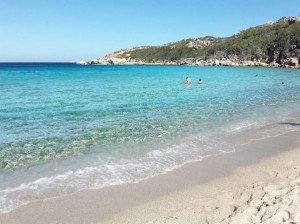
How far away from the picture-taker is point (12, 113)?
2156 cm

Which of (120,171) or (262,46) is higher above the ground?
(262,46)

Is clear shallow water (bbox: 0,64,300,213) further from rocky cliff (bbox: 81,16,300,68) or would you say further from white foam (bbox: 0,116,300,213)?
rocky cliff (bbox: 81,16,300,68)

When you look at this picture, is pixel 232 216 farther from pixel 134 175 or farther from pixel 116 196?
pixel 134 175

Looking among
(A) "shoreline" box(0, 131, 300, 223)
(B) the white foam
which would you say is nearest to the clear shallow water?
(B) the white foam

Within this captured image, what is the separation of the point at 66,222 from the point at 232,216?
3508 mm

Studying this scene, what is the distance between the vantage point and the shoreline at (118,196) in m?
7.46

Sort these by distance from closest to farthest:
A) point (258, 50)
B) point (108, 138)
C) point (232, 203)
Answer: point (232, 203) → point (108, 138) → point (258, 50)

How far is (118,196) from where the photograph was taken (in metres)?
8.55

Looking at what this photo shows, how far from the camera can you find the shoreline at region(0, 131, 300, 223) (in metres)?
7.46

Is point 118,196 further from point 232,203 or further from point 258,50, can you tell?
point 258,50

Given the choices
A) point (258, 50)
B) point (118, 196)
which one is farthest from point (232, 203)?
point (258, 50)

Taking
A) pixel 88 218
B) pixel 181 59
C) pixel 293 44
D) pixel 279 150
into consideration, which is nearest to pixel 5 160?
pixel 88 218

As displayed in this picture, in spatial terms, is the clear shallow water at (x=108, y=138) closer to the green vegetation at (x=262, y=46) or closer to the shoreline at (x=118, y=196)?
the shoreline at (x=118, y=196)

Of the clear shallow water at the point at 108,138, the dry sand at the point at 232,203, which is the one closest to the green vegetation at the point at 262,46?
the clear shallow water at the point at 108,138
